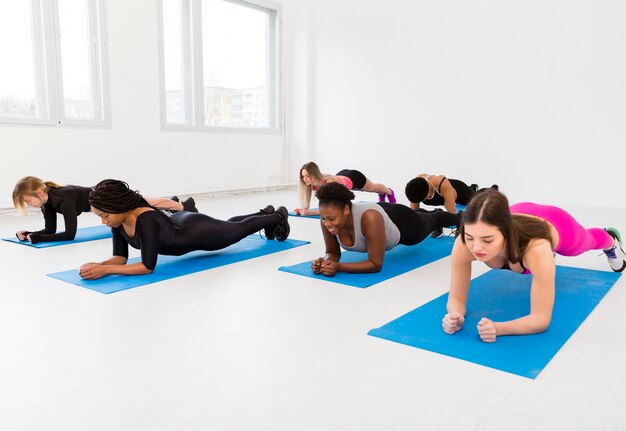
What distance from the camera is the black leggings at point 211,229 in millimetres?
3158

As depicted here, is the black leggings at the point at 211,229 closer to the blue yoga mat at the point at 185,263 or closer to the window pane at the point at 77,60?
the blue yoga mat at the point at 185,263

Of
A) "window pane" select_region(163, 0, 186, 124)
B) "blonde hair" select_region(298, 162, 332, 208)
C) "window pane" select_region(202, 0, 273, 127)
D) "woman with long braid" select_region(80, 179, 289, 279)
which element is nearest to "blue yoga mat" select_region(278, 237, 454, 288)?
"woman with long braid" select_region(80, 179, 289, 279)

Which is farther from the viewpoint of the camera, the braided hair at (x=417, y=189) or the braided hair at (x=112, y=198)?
the braided hair at (x=417, y=189)

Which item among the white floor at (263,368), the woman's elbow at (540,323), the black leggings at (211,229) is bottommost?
the white floor at (263,368)

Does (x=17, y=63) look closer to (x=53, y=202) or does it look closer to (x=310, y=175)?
(x=53, y=202)

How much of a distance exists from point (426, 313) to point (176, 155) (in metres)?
5.05

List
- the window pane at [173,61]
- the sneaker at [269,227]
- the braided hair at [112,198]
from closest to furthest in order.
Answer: the braided hair at [112,198]
the sneaker at [269,227]
the window pane at [173,61]

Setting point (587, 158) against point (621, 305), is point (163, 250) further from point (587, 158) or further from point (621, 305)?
point (587, 158)

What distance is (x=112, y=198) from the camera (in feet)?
8.68

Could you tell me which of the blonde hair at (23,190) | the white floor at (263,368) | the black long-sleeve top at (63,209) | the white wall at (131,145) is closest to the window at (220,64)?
the white wall at (131,145)

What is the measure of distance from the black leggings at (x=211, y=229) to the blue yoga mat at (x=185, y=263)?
0.37 ft

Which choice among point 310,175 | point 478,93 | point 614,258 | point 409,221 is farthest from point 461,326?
point 478,93

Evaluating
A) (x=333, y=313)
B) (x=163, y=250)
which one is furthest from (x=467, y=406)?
(x=163, y=250)

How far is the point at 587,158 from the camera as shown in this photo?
20.5 feet
